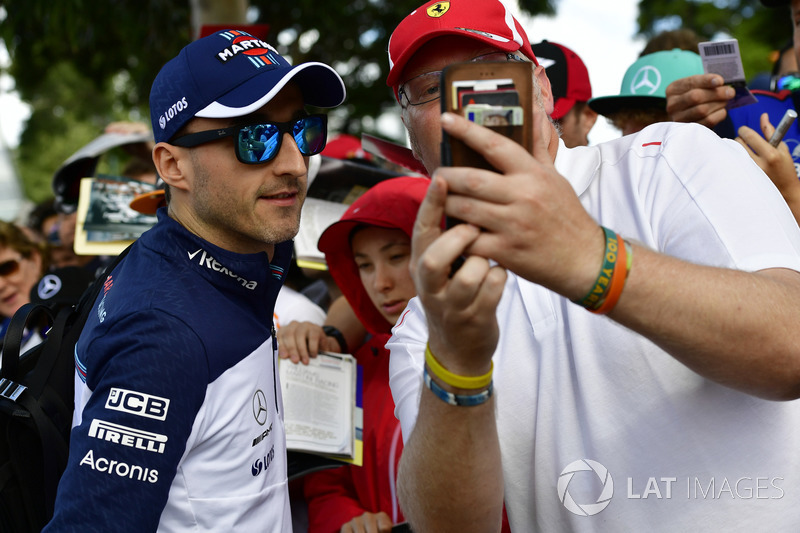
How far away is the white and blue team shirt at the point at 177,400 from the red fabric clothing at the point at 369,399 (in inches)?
23.8

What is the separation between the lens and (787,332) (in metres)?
1.26

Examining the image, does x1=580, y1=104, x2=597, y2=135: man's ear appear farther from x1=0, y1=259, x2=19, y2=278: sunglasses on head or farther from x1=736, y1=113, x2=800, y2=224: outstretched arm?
x1=0, y1=259, x2=19, y2=278: sunglasses on head

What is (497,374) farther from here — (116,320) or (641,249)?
(116,320)

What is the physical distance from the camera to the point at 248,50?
2234 millimetres

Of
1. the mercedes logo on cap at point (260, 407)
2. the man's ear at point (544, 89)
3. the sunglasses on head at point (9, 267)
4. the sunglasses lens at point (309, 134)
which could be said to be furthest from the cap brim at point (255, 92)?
the sunglasses on head at point (9, 267)

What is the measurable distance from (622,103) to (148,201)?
7.40 feet

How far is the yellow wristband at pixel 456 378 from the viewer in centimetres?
126

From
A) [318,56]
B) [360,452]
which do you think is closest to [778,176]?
[360,452]

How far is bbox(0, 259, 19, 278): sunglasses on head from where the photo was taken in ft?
14.6

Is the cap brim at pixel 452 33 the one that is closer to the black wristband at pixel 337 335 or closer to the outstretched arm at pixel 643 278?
the outstretched arm at pixel 643 278

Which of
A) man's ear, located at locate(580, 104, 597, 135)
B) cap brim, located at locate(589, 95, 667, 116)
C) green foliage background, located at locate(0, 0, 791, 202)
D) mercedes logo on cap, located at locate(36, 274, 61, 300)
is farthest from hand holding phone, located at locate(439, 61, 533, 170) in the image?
green foliage background, located at locate(0, 0, 791, 202)

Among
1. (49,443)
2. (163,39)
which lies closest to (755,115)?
(49,443)

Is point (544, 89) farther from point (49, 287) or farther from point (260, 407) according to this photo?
point (49, 287)

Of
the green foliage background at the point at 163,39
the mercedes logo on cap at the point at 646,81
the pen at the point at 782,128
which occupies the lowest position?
the pen at the point at 782,128
